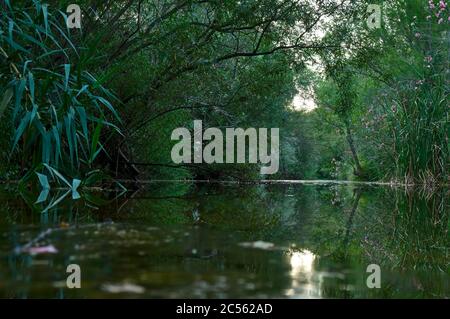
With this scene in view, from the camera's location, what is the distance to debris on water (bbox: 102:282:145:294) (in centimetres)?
115

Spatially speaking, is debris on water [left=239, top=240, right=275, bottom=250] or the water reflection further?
debris on water [left=239, top=240, right=275, bottom=250]

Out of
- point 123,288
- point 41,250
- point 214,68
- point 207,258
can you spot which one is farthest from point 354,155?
point 123,288

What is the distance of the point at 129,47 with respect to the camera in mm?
6805

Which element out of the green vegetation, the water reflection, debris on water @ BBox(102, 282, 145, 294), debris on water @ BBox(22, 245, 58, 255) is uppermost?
the green vegetation

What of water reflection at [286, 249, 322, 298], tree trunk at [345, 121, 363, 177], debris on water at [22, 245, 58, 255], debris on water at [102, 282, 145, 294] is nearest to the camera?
debris on water at [102, 282, 145, 294]

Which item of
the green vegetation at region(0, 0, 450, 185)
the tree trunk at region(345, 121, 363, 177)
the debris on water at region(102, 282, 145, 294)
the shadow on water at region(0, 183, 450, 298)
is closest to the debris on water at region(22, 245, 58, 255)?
the shadow on water at region(0, 183, 450, 298)

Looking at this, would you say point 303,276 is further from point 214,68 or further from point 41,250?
point 214,68

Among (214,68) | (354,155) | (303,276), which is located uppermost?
(214,68)

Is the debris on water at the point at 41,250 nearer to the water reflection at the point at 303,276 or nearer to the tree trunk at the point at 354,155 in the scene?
the water reflection at the point at 303,276

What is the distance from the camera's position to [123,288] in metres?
1.17

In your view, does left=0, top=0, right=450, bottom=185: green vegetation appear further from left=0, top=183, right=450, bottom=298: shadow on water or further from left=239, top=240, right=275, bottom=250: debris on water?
left=239, top=240, right=275, bottom=250: debris on water

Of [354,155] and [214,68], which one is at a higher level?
[214,68]

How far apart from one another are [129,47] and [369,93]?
50.3 feet

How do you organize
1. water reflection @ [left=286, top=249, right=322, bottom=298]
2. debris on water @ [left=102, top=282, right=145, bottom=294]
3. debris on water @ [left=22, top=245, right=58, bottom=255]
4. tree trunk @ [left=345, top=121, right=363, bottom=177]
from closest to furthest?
1. debris on water @ [left=102, top=282, right=145, bottom=294]
2. water reflection @ [left=286, top=249, right=322, bottom=298]
3. debris on water @ [left=22, top=245, right=58, bottom=255]
4. tree trunk @ [left=345, top=121, right=363, bottom=177]
